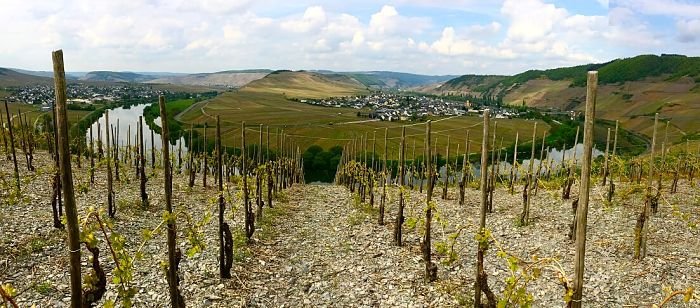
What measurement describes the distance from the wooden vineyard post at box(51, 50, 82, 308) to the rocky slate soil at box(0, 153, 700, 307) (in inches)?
265

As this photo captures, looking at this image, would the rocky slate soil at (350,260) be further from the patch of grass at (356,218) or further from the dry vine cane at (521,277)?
the dry vine cane at (521,277)

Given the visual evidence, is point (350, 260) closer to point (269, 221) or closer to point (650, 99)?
point (269, 221)

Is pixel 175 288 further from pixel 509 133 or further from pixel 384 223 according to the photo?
pixel 509 133

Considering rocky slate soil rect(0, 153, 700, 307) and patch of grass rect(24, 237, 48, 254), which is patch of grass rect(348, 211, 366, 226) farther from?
patch of grass rect(24, 237, 48, 254)

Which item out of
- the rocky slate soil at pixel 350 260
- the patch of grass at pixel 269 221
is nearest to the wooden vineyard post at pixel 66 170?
the rocky slate soil at pixel 350 260

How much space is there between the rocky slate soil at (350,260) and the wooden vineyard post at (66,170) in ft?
22.1

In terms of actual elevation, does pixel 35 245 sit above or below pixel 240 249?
above

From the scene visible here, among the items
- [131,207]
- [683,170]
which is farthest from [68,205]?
[683,170]

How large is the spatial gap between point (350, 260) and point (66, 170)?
41.3 feet

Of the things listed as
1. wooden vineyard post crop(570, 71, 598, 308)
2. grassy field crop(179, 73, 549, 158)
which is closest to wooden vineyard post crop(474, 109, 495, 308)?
wooden vineyard post crop(570, 71, 598, 308)

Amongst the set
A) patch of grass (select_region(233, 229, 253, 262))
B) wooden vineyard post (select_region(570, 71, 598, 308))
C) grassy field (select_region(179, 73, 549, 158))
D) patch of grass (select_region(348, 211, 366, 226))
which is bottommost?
grassy field (select_region(179, 73, 549, 158))

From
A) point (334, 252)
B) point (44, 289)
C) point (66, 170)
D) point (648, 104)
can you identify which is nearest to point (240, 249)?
point (334, 252)

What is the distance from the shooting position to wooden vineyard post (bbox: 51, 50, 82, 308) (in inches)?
193

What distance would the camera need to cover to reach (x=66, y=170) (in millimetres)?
5141
